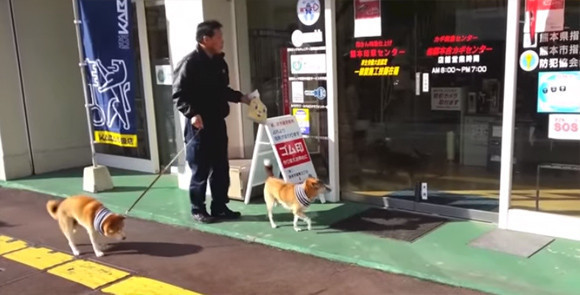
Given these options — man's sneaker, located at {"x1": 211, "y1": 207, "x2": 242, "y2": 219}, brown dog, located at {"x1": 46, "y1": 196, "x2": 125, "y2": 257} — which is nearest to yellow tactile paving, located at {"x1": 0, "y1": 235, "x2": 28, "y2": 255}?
brown dog, located at {"x1": 46, "y1": 196, "x2": 125, "y2": 257}

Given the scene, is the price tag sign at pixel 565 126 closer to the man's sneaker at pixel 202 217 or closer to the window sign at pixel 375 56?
the window sign at pixel 375 56

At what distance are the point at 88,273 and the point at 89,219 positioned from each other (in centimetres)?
50

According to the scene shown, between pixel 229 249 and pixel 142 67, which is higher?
pixel 142 67

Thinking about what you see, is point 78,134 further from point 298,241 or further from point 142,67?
point 298,241

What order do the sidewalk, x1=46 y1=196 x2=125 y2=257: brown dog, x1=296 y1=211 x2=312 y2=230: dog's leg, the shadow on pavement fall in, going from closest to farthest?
the sidewalk < x1=46 y1=196 x2=125 y2=257: brown dog < the shadow on pavement < x1=296 y1=211 x2=312 y2=230: dog's leg

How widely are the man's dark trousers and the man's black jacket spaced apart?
14cm

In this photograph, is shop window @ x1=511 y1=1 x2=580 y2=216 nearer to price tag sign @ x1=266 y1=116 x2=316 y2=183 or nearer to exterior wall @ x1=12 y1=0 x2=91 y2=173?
price tag sign @ x1=266 y1=116 x2=316 y2=183

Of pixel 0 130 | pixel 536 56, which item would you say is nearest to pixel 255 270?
pixel 536 56

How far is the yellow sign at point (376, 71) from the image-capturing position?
6.11 m

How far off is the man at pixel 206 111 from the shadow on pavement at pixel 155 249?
22.9 inches

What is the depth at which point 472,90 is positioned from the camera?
20.7 ft

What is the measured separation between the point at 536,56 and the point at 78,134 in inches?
278

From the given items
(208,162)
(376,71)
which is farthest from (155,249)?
(376,71)

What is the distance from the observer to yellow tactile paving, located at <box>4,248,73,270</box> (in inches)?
195
